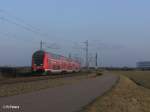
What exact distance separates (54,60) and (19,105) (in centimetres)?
4551

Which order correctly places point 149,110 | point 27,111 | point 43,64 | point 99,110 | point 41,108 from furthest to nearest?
point 43,64
point 149,110
point 99,110
point 41,108
point 27,111

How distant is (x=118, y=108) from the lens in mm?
16359

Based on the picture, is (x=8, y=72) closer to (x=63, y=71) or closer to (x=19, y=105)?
(x=63, y=71)

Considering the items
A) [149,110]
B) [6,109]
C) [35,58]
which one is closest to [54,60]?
[35,58]

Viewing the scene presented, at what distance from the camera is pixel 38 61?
54.8m

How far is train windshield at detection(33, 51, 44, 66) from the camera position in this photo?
5434cm

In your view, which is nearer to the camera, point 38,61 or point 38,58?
point 38,61

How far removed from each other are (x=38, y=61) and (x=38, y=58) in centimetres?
50

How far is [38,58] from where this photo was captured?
5494cm

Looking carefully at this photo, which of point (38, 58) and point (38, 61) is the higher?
point (38, 58)

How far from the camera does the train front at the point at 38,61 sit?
178ft

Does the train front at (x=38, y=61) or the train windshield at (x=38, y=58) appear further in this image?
the train windshield at (x=38, y=58)

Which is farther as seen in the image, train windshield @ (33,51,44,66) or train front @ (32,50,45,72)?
train windshield @ (33,51,44,66)

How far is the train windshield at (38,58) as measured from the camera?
178 ft
